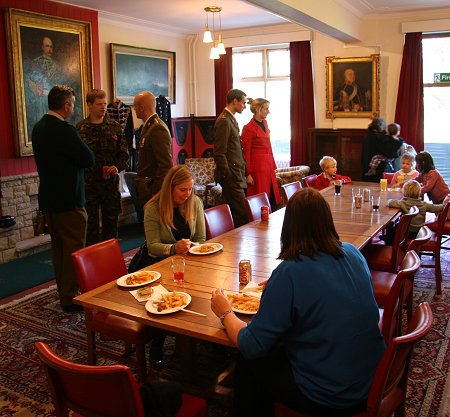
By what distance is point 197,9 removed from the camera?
6742 millimetres

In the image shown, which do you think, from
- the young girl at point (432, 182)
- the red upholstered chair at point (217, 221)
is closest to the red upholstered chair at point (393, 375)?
the red upholstered chair at point (217, 221)

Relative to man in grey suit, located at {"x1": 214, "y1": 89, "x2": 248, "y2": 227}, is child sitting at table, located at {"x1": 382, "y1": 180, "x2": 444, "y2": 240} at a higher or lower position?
lower

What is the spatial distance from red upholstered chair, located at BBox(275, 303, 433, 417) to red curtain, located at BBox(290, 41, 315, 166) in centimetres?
642

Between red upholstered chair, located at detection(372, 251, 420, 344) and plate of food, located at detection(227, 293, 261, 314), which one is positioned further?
red upholstered chair, located at detection(372, 251, 420, 344)

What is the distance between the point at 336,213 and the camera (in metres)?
4.18

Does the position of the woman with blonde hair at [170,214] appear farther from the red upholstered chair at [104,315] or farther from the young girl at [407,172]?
the young girl at [407,172]

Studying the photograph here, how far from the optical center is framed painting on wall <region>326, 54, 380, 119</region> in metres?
7.46

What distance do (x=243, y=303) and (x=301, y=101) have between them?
6.39 meters

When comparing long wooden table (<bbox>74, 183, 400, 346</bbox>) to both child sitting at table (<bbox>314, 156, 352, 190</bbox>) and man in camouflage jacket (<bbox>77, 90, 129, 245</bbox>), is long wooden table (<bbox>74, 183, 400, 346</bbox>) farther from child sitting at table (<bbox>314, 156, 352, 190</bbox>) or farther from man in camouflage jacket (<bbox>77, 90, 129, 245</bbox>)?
man in camouflage jacket (<bbox>77, 90, 129, 245</bbox>)

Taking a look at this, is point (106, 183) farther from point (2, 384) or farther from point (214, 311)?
point (214, 311)

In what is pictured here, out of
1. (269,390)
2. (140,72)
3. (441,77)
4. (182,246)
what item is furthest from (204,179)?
(269,390)

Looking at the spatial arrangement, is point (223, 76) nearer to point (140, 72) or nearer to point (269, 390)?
point (140, 72)

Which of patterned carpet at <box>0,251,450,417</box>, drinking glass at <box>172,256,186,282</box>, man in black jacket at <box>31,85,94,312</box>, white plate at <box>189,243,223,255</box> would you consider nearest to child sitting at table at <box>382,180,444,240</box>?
patterned carpet at <box>0,251,450,417</box>

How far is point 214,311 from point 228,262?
30.9 inches
